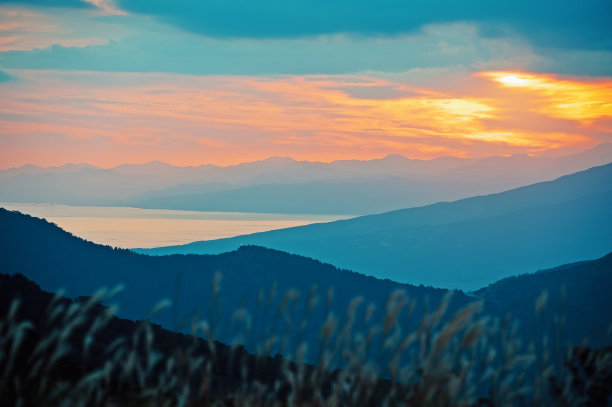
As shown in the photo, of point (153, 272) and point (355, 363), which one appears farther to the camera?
point (153, 272)

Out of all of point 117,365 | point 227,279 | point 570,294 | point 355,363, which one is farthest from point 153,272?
point 355,363

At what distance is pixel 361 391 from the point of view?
241 inches

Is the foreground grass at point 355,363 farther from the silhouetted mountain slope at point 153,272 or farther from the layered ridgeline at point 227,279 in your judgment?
the silhouetted mountain slope at point 153,272

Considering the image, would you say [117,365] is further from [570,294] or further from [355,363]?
[570,294]

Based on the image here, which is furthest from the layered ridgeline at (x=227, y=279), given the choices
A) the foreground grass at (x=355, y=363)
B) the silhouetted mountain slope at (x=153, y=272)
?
the foreground grass at (x=355, y=363)

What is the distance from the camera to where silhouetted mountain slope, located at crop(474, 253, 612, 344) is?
135 metres

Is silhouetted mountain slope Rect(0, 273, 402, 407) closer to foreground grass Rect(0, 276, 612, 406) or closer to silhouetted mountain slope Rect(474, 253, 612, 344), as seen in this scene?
foreground grass Rect(0, 276, 612, 406)

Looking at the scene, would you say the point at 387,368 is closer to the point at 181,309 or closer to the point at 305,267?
the point at 181,309

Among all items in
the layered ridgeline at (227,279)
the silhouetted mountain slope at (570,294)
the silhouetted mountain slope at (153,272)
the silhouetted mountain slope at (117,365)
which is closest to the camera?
the silhouetted mountain slope at (117,365)

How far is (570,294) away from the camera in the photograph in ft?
509

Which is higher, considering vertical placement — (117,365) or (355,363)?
(355,363)

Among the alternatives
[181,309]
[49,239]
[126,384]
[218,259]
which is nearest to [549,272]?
[218,259]

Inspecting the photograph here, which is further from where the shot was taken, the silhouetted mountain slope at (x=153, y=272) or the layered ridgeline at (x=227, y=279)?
the layered ridgeline at (x=227, y=279)

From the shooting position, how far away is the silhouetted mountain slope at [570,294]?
135000 mm
